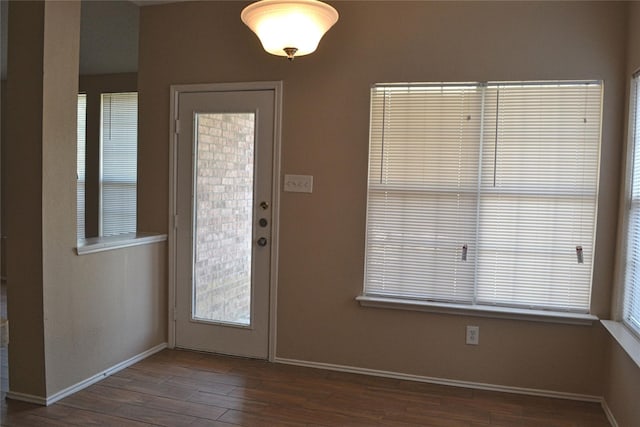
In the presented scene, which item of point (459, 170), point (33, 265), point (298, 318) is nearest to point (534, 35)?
point (459, 170)

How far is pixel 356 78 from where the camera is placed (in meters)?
3.35

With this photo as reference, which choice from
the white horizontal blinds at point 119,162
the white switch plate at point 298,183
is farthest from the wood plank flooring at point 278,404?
the white horizontal blinds at point 119,162

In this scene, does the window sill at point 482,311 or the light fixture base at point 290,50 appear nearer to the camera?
the light fixture base at point 290,50

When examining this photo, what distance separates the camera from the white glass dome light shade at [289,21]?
2170 millimetres

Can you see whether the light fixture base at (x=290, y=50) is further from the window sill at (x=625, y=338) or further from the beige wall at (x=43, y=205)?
the window sill at (x=625, y=338)

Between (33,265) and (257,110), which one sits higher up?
(257,110)

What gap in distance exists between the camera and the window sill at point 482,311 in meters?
3.07

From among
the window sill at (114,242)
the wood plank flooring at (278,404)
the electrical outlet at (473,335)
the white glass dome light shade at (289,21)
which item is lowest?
the wood plank flooring at (278,404)

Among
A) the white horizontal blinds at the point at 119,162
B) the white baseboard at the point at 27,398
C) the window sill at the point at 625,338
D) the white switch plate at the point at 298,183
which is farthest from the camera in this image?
the white horizontal blinds at the point at 119,162

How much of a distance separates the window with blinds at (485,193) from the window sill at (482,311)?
2.0 inches

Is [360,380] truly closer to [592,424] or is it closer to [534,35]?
[592,424]

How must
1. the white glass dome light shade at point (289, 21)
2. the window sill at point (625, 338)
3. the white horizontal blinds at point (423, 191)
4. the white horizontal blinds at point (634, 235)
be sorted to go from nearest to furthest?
the white glass dome light shade at point (289, 21), the window sill at point (625, 338), the white horizontal blinds at point (634, 235), the white horizontal blinds at point (423, 191)

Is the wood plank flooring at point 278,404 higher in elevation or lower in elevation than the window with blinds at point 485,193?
lower

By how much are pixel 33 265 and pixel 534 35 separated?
10.7ft
